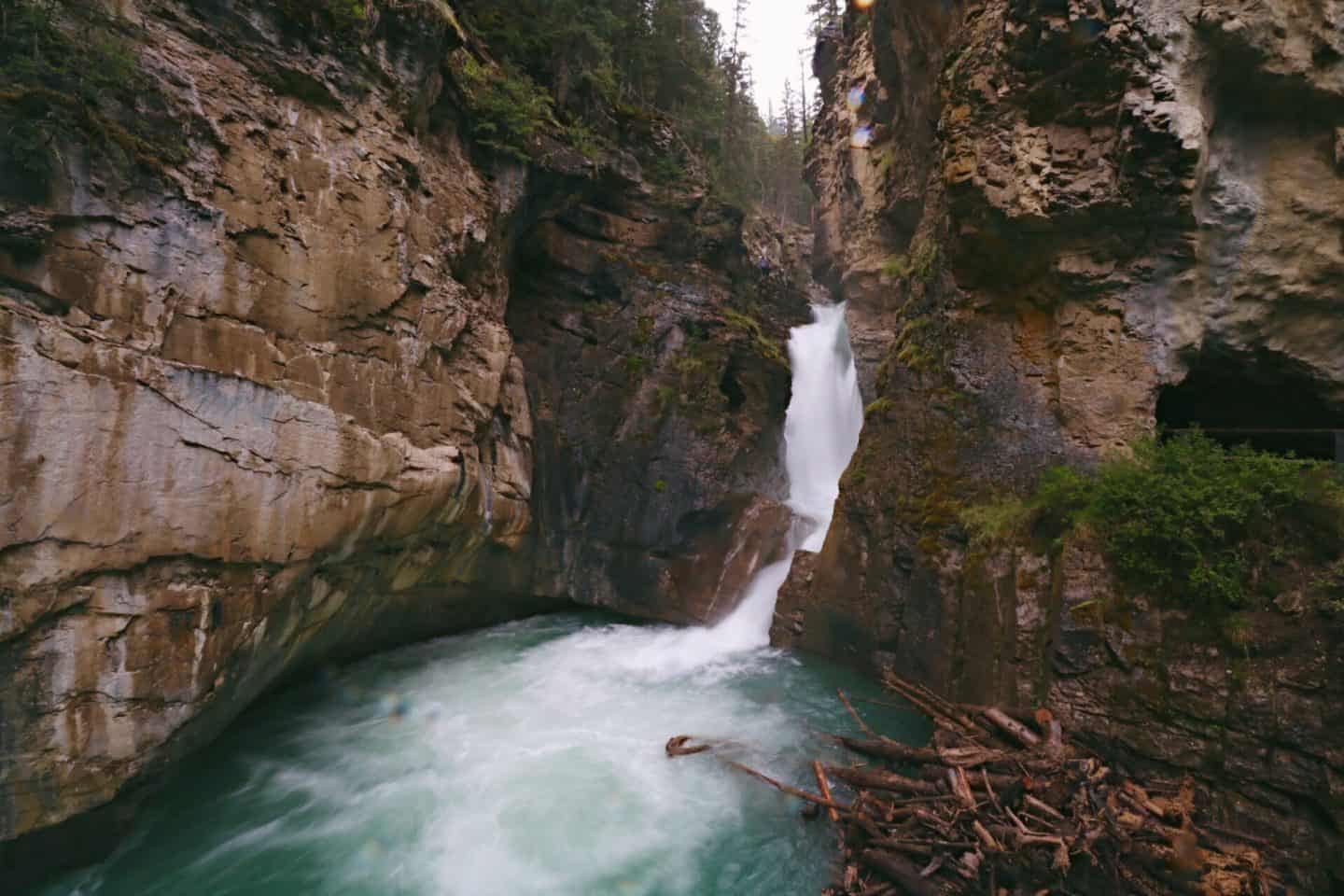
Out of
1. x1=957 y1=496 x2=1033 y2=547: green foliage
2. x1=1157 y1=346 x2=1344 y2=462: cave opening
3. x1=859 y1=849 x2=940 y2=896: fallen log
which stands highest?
x1=1157 y1=346 x2=1344 y2=462: cave opening

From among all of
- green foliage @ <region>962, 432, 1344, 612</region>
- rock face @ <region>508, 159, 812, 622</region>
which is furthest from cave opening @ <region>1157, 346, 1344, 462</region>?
rock face @ <region>508, 159, 812, 622</region>

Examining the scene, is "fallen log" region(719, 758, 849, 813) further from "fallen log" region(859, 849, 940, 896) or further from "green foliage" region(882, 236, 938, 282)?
"green foliage" region(882, 236, 938, 282)

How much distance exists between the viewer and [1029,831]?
4.69 m

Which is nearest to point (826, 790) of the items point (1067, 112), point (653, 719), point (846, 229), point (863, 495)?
point (653, 719)

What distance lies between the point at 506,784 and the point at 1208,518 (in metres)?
7.74

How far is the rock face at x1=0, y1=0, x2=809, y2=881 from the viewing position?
4.30m

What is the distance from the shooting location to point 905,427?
9375mm

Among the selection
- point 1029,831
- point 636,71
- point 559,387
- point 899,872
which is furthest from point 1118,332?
point 636,71

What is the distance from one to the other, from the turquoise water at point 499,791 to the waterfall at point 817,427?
13.0 ft

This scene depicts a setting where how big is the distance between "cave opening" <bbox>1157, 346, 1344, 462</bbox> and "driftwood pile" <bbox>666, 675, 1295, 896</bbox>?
4.22 meters

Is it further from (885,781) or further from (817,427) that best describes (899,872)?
(817,427)

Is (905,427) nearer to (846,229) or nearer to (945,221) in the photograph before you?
(945,221)

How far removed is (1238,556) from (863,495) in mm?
4920

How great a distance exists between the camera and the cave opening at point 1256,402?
7625 millimetres
